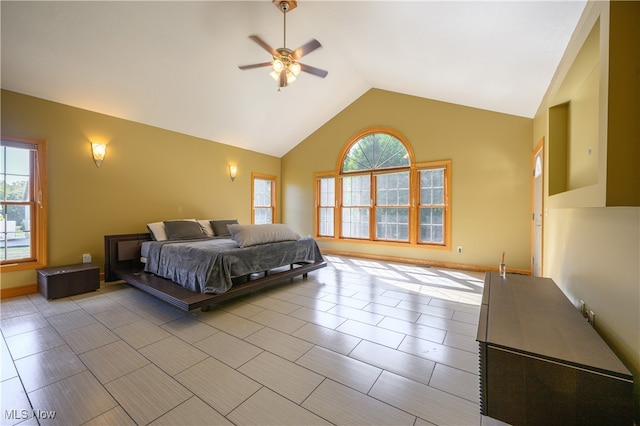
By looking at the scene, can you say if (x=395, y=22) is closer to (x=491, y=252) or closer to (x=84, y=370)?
(x=491, y=252)

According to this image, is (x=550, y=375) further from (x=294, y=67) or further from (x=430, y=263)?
(x=430, y=263)

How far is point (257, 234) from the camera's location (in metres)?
3.77

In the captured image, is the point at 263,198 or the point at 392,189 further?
the point at 263,198

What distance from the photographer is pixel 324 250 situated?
6895 millimetres

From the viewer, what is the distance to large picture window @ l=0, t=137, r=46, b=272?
350 cm

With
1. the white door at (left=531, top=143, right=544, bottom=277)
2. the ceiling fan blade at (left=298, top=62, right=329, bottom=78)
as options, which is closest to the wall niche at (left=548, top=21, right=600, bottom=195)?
the white door at (left=531, top=143, right=544, bottom=277)

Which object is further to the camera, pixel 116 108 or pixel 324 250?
pixel 324 250

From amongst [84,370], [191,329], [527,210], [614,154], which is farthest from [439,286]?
[84,370]

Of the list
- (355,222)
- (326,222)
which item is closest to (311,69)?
(355,222)

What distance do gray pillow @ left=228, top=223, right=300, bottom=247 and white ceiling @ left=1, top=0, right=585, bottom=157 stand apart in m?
2.63

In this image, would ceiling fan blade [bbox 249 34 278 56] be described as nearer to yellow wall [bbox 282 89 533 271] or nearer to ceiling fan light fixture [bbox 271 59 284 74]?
ceiling fan light fixture [bbox 271 59 284 74]

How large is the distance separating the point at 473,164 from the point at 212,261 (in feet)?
15.9

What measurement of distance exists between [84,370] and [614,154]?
3.50 metres

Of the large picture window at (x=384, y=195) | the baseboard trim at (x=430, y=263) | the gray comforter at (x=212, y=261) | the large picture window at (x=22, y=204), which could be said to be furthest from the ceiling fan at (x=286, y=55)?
the baseboard trim at (x=430, y=263)
